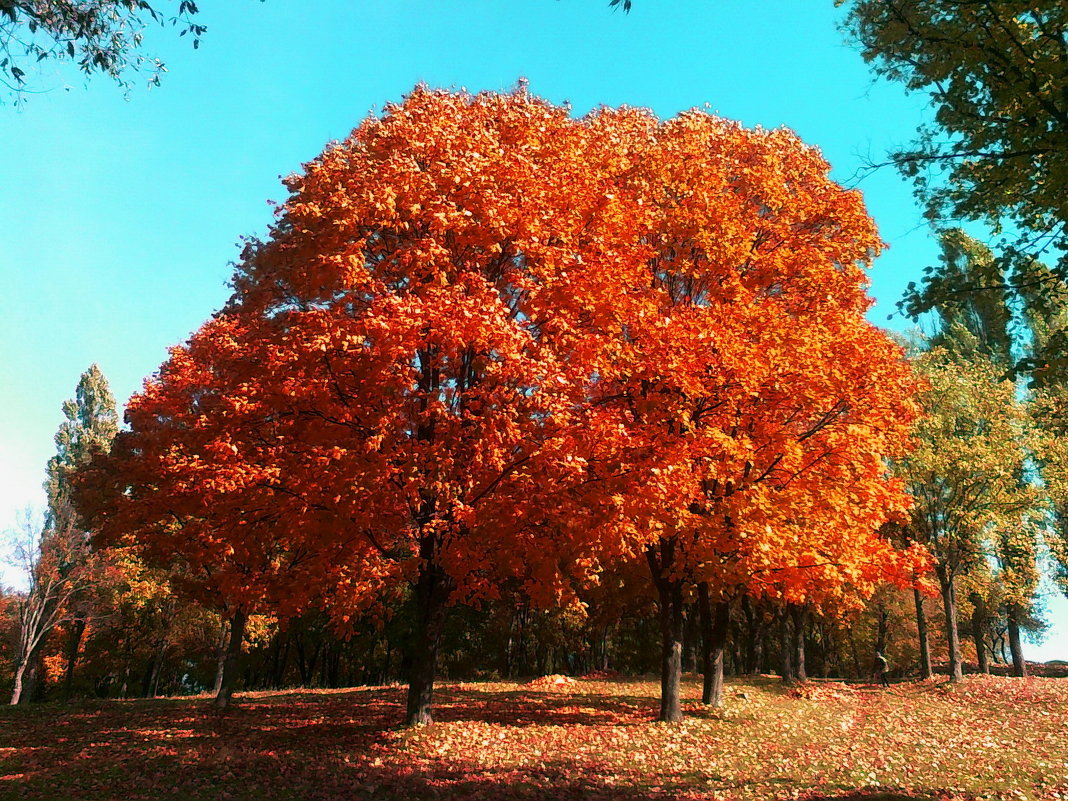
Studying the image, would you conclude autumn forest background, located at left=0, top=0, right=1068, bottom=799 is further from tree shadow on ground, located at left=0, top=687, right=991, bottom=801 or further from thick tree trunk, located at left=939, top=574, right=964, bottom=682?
thick tree trunk, located at left=939, top=574, right=964, bottom=682

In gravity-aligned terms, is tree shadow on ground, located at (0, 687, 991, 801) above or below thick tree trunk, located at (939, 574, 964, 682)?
below

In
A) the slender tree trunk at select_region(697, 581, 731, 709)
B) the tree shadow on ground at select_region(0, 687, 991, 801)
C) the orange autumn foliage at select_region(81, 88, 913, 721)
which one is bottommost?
the tree shadow on ground at select_region(0, 687, 991, 801)

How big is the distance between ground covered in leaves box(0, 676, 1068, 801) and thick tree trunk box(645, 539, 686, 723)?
2.02 feet

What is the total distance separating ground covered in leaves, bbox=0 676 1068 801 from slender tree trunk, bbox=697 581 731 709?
75 cm

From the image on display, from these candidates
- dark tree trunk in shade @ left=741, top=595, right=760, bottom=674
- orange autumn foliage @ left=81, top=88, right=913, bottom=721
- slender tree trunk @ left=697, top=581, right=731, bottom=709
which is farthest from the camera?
dark tree trunk in shade @ left=741, top=595, right=760, bottom=674

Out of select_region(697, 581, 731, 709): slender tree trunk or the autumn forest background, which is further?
select_region(697, 581, 731, 709): slender tree trunk

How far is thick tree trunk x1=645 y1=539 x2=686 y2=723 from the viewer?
14367 millimetres

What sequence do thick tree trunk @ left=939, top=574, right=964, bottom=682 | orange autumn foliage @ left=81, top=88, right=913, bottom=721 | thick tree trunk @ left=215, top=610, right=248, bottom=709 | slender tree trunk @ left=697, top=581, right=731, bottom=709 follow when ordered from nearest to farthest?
orange autumn foliage @ left=81, top=88, right=913, bottom=721, slender tree trunk @ left=697, top=581, right=731, bottom=709, thick tree trunk @ left=215, top=610, right=248, bottom=709, thick tree trunk @ left=939, top=574, right=964, bottom=682

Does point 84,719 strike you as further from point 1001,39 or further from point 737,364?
point 1001,39

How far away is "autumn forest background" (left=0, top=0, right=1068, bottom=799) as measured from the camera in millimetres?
8578

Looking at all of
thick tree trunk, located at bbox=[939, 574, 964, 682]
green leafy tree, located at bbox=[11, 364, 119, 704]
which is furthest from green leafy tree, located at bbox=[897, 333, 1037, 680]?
green leafy tree, located at bbox=[11, 364, 119, 704]

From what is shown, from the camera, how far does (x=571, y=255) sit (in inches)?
436

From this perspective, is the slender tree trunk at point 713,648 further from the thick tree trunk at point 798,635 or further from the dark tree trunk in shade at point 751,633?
the dark tree trunk in shade at point 751,633

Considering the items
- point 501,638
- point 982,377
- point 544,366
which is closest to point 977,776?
point 544,366
